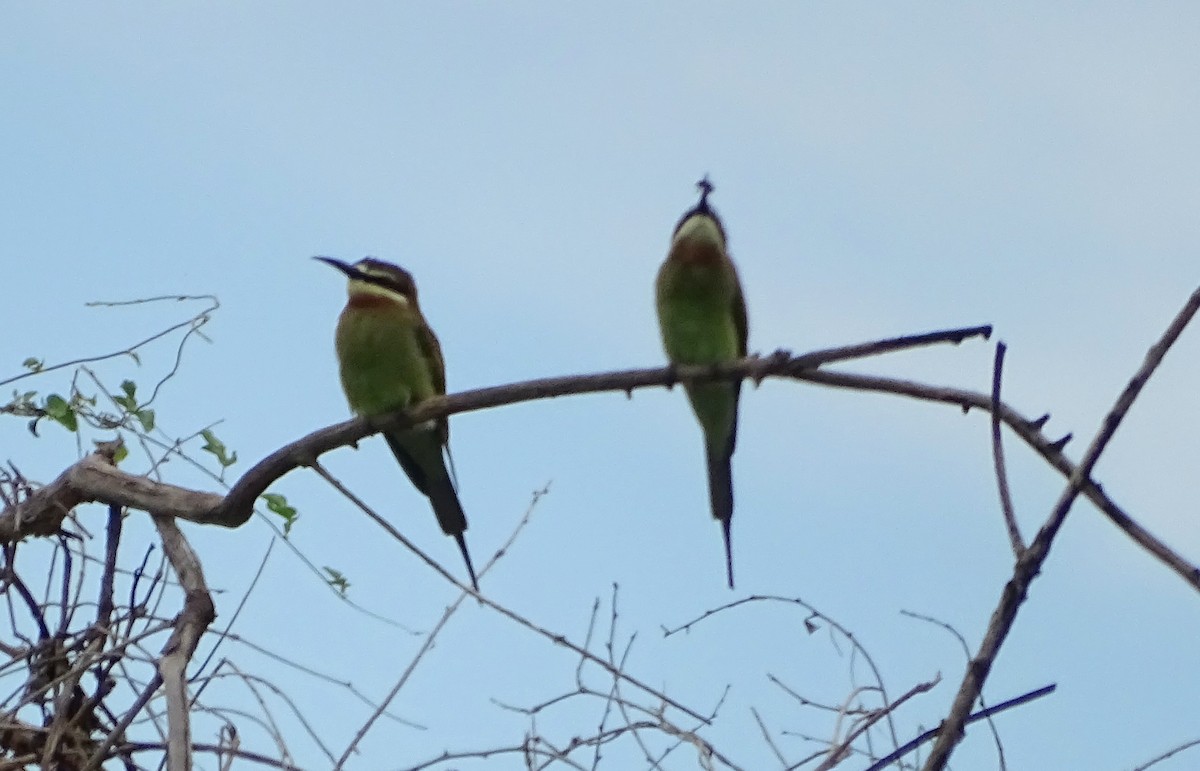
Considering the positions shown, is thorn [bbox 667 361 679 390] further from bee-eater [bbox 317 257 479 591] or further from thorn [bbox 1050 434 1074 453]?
bee-eater [bbox 317 257 479 591]

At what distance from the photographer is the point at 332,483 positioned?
2.84m

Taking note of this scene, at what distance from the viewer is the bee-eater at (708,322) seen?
3711 mm

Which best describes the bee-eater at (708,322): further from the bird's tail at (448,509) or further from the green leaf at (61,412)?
the green leaf at (61,412)

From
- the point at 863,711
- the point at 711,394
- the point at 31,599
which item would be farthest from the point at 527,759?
the point at 711,394

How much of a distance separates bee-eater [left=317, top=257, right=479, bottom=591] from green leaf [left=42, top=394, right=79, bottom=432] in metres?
0.81

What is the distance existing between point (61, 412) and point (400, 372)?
97 centimetres

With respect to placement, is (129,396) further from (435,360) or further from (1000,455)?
(1000,455)

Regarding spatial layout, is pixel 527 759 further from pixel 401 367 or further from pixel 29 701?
pixel 401 367

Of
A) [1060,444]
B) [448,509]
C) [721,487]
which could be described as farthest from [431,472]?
[1060,444]

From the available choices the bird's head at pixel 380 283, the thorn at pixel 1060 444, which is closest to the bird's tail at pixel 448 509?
the bird's head at pixel 380 283

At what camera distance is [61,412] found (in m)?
3.30

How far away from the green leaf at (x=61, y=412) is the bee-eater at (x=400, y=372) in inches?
31.9

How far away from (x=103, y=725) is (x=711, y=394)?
1638mm

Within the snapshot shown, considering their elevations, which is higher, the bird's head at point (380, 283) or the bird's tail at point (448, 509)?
the bird's head at point (380, 283)
